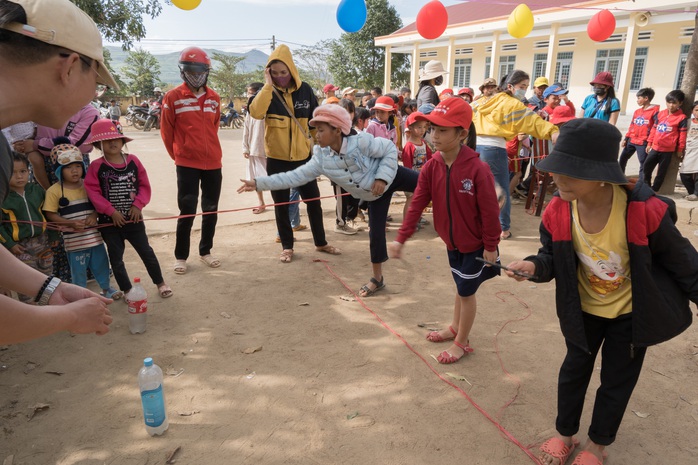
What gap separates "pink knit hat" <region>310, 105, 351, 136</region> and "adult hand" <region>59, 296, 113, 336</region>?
248 cm

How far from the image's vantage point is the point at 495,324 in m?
3.65

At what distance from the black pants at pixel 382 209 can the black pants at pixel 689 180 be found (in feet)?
20.0

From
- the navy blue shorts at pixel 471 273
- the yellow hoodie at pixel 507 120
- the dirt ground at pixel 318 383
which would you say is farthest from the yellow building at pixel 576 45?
the navy blue shorts at pixel 471 273

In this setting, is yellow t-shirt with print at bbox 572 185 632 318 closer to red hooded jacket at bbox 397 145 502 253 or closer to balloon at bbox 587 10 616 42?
red hooded jacket at bbox 397 145 502 253

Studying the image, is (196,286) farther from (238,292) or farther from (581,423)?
(581,423)

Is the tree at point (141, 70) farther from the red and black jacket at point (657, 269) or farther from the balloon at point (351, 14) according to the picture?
the red and black jacket at point (657, 269)

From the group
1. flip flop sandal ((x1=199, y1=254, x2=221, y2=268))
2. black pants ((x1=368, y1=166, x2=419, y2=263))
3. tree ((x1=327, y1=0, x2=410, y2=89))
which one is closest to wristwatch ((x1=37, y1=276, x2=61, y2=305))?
black pants ((x1=368, y1=166, x2=419, y2=263))

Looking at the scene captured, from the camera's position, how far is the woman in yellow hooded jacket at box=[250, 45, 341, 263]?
178 inches

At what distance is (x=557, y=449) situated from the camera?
227cm

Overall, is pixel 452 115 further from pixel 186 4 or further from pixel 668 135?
pixel 668 135

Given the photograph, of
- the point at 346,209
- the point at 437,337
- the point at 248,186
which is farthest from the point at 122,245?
the point at 346,209

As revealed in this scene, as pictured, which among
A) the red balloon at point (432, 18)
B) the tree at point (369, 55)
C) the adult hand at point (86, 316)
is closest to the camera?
the adult hand at point (86, 316)

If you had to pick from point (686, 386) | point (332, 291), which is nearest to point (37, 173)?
point (332, 291)

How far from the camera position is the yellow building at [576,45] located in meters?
15.0
